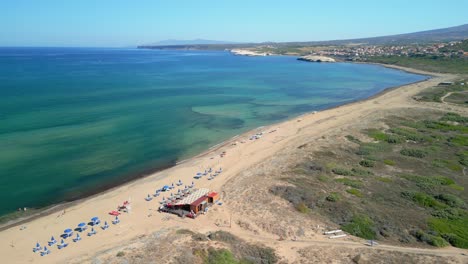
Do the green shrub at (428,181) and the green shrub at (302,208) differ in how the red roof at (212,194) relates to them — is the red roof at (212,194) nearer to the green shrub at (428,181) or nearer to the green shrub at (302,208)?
the green shrub at (302,208)

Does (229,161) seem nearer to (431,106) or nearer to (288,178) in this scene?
(288,178)

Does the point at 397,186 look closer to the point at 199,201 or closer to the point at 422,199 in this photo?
the point at 422,199

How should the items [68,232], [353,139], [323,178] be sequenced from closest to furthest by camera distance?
[68,232], [323,178], [353,139]

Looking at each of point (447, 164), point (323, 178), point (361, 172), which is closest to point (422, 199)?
point (361, 172)

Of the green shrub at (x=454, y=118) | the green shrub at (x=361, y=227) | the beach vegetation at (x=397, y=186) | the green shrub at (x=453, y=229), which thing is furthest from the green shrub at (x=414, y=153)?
the green shrub at (x=454, y=118)

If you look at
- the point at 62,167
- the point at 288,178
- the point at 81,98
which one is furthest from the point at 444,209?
the point at 81,98
